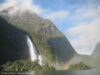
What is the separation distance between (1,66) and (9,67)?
24.8 feet

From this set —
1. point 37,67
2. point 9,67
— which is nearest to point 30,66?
point 37,67

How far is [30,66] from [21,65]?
7.25m

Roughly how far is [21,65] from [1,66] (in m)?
16.0

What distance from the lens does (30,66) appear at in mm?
199375

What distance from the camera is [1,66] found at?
193625 mm

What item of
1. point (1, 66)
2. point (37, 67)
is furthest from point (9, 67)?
point (37, 67)

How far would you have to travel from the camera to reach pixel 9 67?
190m

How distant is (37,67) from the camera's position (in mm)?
199750

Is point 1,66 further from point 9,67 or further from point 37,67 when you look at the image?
point 37,67

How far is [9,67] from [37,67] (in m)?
22.9

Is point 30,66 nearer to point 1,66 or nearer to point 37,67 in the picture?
point 37,67

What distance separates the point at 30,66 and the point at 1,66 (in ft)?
74.7

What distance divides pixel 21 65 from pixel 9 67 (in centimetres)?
1237

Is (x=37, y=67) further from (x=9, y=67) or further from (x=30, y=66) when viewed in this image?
(x=9, y=67)
